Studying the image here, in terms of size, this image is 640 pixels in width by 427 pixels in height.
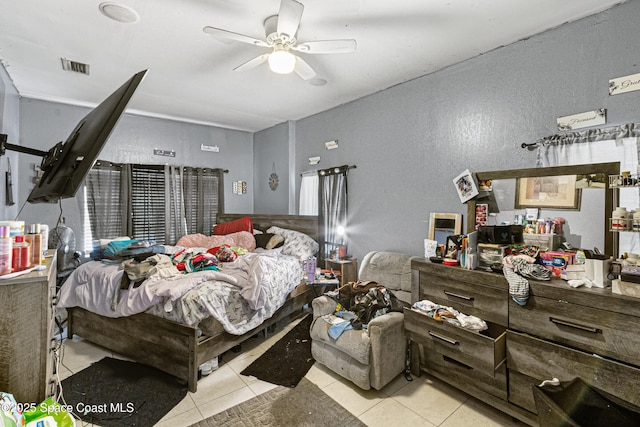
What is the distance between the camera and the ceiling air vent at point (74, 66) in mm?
2822

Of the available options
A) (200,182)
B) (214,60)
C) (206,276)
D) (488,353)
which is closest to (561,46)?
(488,353)

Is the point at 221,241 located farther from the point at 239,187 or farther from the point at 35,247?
the point at 35,247

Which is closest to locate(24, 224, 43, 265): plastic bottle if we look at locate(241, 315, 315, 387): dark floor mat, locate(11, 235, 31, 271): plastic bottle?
locate(11, 235, 31, 271): plastic bottle

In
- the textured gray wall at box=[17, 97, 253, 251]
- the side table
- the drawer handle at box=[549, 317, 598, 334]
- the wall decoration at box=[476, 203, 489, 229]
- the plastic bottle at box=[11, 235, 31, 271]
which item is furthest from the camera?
the textured gray wall at box=[17, 97, 253, 251]

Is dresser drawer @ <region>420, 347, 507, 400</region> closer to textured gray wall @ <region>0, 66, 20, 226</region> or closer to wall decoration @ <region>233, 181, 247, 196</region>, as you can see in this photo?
wall decoration @ <region>233, 181, 247, 196</region>

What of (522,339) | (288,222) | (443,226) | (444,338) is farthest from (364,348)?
(288,222)

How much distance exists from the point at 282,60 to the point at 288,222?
2733 mm

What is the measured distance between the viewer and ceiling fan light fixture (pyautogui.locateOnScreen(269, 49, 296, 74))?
81.4 inches

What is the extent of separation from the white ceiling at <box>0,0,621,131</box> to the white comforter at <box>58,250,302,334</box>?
1974 mm

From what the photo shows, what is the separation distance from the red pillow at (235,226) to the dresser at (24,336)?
3.44 m

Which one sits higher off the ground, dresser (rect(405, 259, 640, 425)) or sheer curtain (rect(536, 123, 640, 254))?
sheer curtain (rect(536, 123, 640, 254))

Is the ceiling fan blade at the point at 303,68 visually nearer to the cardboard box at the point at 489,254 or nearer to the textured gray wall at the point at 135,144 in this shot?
the cardboard box at the point at 489,254

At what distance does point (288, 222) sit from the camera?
4.52m

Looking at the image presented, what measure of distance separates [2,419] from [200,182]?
4416 millimetres
